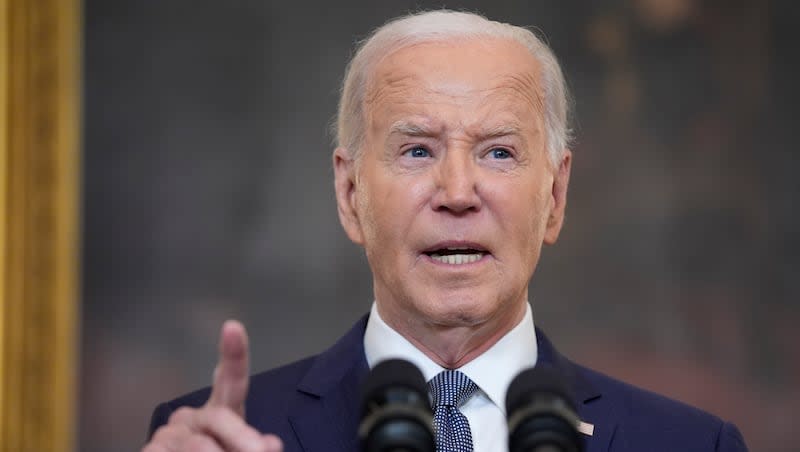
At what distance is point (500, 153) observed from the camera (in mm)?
2141

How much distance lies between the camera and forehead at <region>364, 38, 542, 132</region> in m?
2.13

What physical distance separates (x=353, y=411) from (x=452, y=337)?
0.21 meters

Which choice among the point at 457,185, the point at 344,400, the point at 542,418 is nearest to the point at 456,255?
the point at 457,185

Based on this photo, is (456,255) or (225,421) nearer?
(225,421)

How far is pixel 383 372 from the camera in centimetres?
148

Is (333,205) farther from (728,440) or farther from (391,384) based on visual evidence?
(391,384)

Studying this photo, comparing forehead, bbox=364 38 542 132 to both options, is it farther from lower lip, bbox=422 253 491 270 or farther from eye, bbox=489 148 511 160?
lower lip, bbox=422 253 491 270

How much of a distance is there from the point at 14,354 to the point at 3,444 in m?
0.30

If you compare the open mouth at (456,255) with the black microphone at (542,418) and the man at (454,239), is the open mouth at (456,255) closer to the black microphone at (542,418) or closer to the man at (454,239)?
the man at (454,239)

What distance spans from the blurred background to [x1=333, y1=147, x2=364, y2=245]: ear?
7.40 feet

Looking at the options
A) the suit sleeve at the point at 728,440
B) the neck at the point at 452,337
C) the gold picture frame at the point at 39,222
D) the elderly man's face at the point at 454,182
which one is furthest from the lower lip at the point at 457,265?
the gold picture frame at the point at 39,222

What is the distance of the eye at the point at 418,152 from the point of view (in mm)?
2119

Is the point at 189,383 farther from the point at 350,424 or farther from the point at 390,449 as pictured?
the point at 390,449

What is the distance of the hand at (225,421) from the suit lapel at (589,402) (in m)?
0.70
